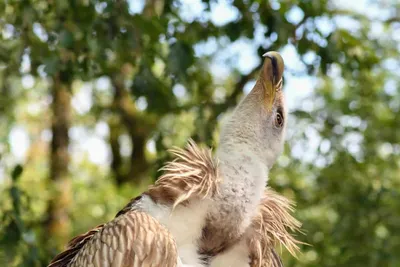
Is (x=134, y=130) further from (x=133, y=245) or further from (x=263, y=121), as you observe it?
(x=133, y=245)

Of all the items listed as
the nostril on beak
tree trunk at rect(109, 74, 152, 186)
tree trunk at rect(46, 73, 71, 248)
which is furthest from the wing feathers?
tree trunk at rect(109, 74, 152, 186)

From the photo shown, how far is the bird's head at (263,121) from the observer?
3422 mm

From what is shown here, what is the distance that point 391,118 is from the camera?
25.8ft

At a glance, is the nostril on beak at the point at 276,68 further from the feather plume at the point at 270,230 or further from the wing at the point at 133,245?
the wing at the point at 133,245

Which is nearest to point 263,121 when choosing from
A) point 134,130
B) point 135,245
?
point 135,245

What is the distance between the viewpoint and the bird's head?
135 inches

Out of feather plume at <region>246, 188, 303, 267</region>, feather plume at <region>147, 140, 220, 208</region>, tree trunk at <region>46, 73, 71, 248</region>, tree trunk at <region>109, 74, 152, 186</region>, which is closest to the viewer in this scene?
feather plume at <region>147, 140, 220, 208</region>

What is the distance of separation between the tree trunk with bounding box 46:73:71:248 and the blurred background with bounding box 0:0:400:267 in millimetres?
20

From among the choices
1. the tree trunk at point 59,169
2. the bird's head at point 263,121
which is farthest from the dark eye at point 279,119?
the tree trunk at point 59,169

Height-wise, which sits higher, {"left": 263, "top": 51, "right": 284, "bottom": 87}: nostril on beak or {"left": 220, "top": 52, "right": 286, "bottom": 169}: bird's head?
{"left": 263, "top": 51, "right": 284, "bottom": 87}: nostril on beak

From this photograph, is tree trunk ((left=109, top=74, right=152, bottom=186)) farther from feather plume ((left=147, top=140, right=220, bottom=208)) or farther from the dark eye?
feather plume ((left=147, top=140, right=220, bottom=208))

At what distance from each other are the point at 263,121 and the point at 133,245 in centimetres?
88

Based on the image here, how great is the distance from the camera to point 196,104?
5406 mm

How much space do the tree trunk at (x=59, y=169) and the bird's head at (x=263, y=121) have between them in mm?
5207
